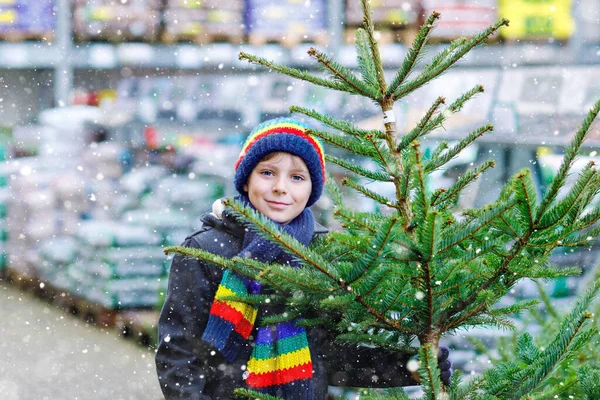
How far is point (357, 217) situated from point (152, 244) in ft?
11.4

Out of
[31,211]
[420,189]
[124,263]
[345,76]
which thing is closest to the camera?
[420,189]

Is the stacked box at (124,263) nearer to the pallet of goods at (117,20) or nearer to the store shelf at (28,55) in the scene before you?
the pallet of goods at (117,20)

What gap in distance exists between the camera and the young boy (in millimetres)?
1412

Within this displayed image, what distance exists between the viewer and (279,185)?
1494 millimetres

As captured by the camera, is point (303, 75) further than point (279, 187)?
No

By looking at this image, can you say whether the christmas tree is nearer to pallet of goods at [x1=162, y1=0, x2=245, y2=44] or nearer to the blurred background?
the blurred background

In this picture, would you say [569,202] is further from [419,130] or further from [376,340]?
[376,340]

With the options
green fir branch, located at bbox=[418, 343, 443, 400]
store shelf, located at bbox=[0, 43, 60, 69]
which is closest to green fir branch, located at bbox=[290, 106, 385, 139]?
green fir branch, located at bbox=[418, 343, 443, 400]

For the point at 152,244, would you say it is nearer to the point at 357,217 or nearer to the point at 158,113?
the point at 158,113

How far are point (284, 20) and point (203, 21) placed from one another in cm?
54

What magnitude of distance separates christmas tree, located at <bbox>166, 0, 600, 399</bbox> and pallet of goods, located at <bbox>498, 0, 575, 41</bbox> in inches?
115

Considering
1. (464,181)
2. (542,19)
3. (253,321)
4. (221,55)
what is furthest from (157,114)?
(464,181)

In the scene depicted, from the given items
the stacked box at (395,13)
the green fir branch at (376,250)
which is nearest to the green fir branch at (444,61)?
the green fir branch at (376,250)

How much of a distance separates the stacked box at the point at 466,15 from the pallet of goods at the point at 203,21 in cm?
133
